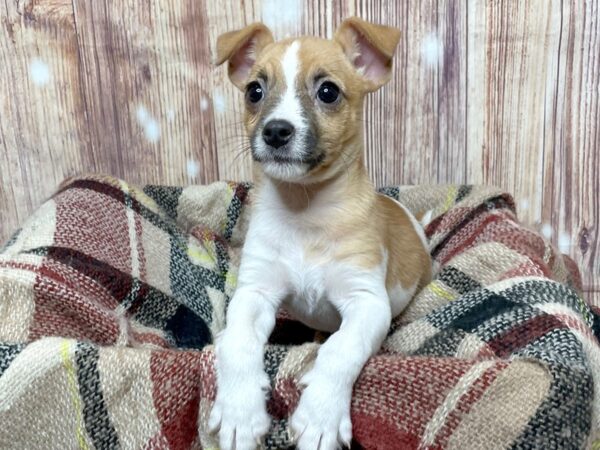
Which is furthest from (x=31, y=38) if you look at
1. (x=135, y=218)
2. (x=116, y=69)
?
(x=135, y=218)

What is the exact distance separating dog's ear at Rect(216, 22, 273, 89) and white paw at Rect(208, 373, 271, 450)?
42.5 inches

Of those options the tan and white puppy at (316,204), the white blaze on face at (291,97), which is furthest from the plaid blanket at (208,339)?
the white blaze on face at (291,97)

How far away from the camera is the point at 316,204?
196 cm

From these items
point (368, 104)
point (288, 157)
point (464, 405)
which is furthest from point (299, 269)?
point (368, 104)

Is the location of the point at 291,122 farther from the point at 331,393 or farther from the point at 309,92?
the point at 331,393

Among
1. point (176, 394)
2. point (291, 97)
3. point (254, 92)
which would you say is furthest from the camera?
point (254, 92)

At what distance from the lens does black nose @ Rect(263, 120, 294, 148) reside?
167 cm

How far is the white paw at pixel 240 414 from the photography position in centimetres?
140

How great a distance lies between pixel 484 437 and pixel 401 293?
83cm

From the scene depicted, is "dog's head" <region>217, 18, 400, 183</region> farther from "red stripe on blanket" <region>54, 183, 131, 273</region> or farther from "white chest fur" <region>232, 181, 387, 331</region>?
"red stripe on blanket" <region>54, 183, 131, 273</region>

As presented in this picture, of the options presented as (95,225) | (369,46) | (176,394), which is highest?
(369,46)

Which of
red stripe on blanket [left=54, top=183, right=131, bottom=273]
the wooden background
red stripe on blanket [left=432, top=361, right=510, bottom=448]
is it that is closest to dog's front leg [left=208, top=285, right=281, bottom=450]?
red stripe on blanket [left=432, top=361, right=510, bottom=448]

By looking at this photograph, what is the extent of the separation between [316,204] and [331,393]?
0.72 metres

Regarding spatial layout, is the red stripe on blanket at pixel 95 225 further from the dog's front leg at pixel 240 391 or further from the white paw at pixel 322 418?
the white paw at pixel 322 418
